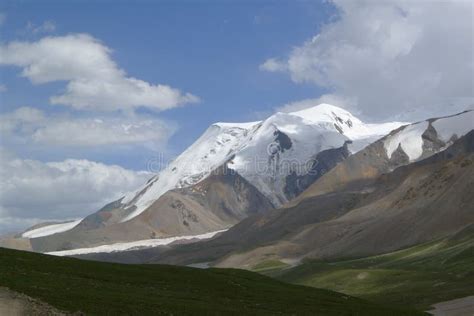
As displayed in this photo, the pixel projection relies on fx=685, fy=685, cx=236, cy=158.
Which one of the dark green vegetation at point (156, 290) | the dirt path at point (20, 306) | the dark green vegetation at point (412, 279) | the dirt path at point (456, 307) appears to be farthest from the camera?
the dark green vegetation at point (412, 279)

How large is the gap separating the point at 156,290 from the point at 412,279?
89.7 m

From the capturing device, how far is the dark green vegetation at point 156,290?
50281 mm

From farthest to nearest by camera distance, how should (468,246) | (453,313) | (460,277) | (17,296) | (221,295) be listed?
(468,246) → (460,277) → (453,313) → (221,295) → (17,296)

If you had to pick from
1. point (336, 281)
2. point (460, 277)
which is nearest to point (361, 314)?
point (460, 277)

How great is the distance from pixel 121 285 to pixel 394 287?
285 feet

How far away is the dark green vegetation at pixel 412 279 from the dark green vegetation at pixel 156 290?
2977 centimetres

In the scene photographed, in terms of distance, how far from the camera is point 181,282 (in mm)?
71938

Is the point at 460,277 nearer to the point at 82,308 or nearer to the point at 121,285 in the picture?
the point at 121,285

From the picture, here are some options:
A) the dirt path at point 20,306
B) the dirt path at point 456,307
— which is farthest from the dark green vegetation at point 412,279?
the dirt path at point 20,306

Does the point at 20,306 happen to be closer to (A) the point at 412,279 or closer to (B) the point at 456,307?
(B) the point at 456,307

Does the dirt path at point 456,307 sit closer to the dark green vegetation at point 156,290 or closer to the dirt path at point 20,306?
the dark green vegetation at point 156,290

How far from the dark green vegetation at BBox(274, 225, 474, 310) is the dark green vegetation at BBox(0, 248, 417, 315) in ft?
97.7

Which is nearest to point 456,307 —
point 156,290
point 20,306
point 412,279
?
point 156,290

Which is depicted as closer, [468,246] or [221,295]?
[221,295]
